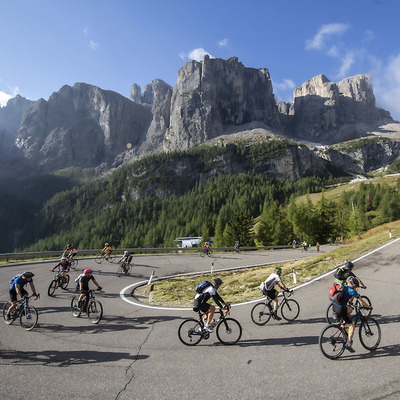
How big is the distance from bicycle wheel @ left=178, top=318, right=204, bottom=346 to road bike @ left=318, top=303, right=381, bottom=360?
3601mm

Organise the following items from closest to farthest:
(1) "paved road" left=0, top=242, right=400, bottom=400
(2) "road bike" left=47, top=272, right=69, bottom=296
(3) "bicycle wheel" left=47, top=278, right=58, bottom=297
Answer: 1. (1) "paved road" left=0, top=242, right=400, bottom=400
2. (3) "bicycle wheel" left=47, top=278, right=58, bottom=297
3. (2) "road bike" left=47, top=272, right=69, bottom=296

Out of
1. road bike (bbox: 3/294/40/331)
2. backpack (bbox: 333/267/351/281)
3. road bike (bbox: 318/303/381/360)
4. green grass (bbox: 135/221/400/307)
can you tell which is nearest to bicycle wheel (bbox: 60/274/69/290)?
green grass (bbox: 135/221/400/307)

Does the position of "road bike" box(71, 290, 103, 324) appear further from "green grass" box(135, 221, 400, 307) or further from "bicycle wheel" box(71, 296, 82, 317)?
"green grass" box(135, 221, 400, 307)

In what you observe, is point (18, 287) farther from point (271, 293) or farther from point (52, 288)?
point (271, 293)

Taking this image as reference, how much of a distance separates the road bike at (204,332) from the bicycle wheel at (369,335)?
11.6 feet

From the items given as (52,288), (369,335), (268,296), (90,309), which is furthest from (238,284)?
(52,288)

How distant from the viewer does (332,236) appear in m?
67.4

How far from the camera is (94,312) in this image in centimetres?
1083

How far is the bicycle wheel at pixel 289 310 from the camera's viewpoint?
10351mm

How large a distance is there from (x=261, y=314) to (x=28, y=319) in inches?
349

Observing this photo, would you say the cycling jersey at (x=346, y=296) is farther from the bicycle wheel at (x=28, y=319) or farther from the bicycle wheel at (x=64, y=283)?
the bicycle wheel at (x=64, y=283)

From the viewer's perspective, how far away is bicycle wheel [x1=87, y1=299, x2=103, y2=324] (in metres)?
10.7

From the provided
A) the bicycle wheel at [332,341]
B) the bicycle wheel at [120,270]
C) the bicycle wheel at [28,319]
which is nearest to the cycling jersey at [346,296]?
the bicycle wheel at [332,341]

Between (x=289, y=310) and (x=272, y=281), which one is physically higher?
(x=272, y=281)
